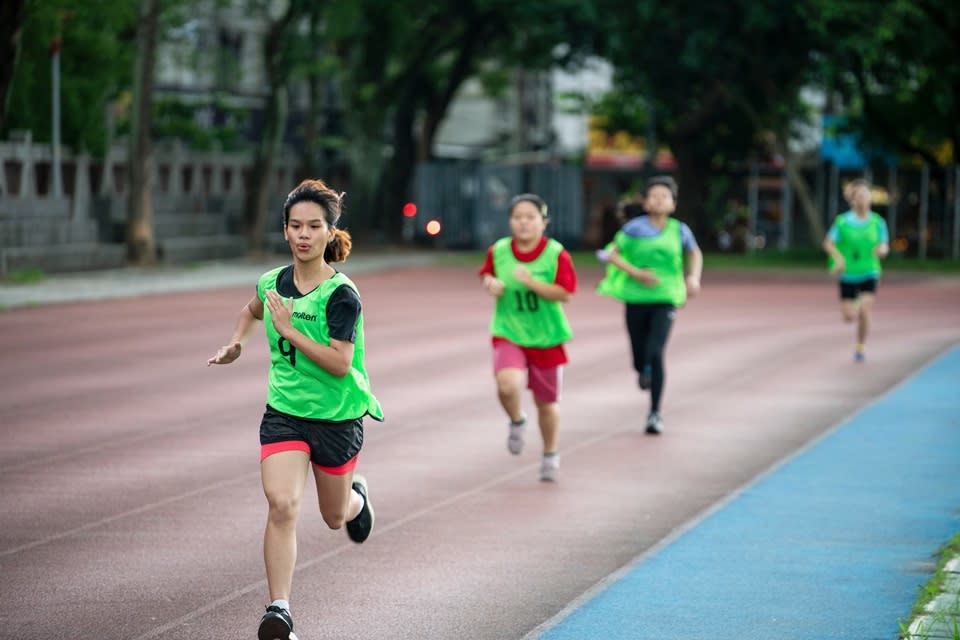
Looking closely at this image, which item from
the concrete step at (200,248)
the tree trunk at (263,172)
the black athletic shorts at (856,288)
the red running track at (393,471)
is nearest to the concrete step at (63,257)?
the concrete step at (200,248)

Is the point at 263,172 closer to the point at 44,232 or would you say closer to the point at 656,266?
the point at 44,232

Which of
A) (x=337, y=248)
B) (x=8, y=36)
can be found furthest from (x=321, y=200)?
(x=8, y=36)

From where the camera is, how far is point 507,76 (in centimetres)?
5578

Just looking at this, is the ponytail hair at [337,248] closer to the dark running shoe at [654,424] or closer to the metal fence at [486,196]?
the dark running shoe at [654,424]

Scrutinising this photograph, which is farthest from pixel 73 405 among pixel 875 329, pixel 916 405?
pixel 875 329

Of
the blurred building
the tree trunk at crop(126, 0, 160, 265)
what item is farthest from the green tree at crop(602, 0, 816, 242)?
the tree trunk at crop(126, 0, 160, 265)

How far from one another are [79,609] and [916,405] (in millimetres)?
8991

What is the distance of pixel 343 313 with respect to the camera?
21.9ft

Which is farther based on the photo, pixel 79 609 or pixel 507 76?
pixel 507 76

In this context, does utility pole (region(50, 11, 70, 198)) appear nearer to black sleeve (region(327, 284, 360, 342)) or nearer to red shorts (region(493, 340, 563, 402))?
red shorts (region(493, 340, 563, 402))

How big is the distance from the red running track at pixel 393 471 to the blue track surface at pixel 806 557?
28cm

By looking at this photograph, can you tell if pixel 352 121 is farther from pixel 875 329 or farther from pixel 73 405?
pixel 73 405

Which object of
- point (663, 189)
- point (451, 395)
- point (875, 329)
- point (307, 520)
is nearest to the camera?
point (307, 520)

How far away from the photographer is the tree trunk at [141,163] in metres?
34.8
